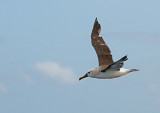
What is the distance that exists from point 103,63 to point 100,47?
1100 mm

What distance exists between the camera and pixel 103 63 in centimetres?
2211

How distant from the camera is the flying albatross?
20092 mm

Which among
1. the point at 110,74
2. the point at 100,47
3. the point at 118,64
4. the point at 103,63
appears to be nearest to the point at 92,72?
the point at 103,63

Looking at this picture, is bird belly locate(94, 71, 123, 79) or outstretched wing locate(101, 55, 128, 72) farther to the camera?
bird belly locate(94, 71, 123, 79)

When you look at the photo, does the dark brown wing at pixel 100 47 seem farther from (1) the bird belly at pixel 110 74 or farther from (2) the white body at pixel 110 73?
(1) the bird belly at pixel 110 74

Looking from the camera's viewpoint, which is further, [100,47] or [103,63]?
[100,47]

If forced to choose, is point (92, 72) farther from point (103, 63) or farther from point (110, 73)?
point (110, 73)

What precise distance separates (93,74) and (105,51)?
189cm

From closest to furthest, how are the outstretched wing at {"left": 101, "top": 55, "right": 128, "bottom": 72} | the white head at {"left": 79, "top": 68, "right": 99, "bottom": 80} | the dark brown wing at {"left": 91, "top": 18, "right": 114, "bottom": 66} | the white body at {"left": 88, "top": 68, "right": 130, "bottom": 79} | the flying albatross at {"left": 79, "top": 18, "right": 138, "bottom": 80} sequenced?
1. the outstretched wing at {"left": 101, "top": 55, "right": 128, "bottom": 72}
2. the flying albatross at {"left": 79, "top": 18, "right": 138, "bottom": 80}
3. the white body at {"left": 88, "top": 68, "right": 130, "bottom": 79}
4. the white head at {"left": 79, "top": 68, "right": 99, "bottom": 80}
5. the dark brown wing at {"left": 91, "top": 18, "right": 114, "bottom": 66}

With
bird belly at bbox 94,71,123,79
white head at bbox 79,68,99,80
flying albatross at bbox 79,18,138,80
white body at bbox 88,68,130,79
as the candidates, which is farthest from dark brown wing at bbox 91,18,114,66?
bird belly at bbox 94,71,123,79

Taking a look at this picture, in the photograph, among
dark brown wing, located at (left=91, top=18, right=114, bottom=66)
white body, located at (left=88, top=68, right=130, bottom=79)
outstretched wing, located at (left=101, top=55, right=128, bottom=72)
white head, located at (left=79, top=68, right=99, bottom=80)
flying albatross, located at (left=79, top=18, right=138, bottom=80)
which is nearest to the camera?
outstretched wing, located at (left=101, top=55, right=128, bottom=72)

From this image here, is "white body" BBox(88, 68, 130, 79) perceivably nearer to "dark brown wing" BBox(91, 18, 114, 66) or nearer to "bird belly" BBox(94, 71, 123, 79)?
"bird belly" BBox(94, 71, 123, 79)

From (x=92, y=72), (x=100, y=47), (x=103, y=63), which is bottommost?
(x=92, y=72)

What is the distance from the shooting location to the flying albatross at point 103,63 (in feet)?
65.9
